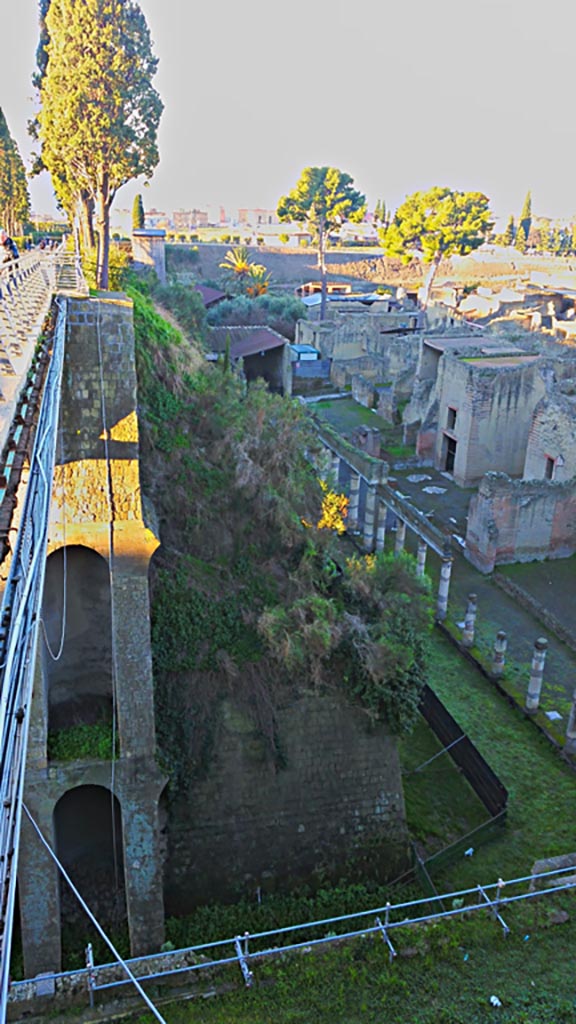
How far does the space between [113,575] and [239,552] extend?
3119 mm

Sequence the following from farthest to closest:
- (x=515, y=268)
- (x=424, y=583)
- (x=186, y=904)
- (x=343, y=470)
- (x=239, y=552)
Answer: (x=515, y=268) → (x=343, y=470) → (x=424, y=583) → (x=239, y=552) → (x=186, y=904)

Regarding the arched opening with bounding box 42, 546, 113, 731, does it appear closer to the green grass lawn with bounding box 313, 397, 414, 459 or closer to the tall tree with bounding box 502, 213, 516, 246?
the green grass lawn with bounding box 313, 397, 414, 459

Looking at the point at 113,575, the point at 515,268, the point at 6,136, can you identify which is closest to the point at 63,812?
the point at 113,575

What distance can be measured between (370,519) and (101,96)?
44.5 ft

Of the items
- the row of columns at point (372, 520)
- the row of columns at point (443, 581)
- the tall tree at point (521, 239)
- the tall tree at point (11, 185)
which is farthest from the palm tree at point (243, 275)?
the tall tree at point (521, 239)

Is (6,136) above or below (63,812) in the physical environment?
above

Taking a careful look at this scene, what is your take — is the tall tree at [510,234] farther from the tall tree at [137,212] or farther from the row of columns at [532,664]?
the row of columns at [532,664]

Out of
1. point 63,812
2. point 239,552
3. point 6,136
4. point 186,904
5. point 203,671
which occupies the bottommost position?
point 186,904

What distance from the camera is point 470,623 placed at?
17.9m

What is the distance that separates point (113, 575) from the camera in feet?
36.5

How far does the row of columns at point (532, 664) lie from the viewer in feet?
48.2

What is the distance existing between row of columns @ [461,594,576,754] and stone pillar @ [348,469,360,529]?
5.57 metres

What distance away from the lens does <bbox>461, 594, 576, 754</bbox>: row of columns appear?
14.7 m

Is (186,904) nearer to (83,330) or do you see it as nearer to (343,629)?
(343,629)
